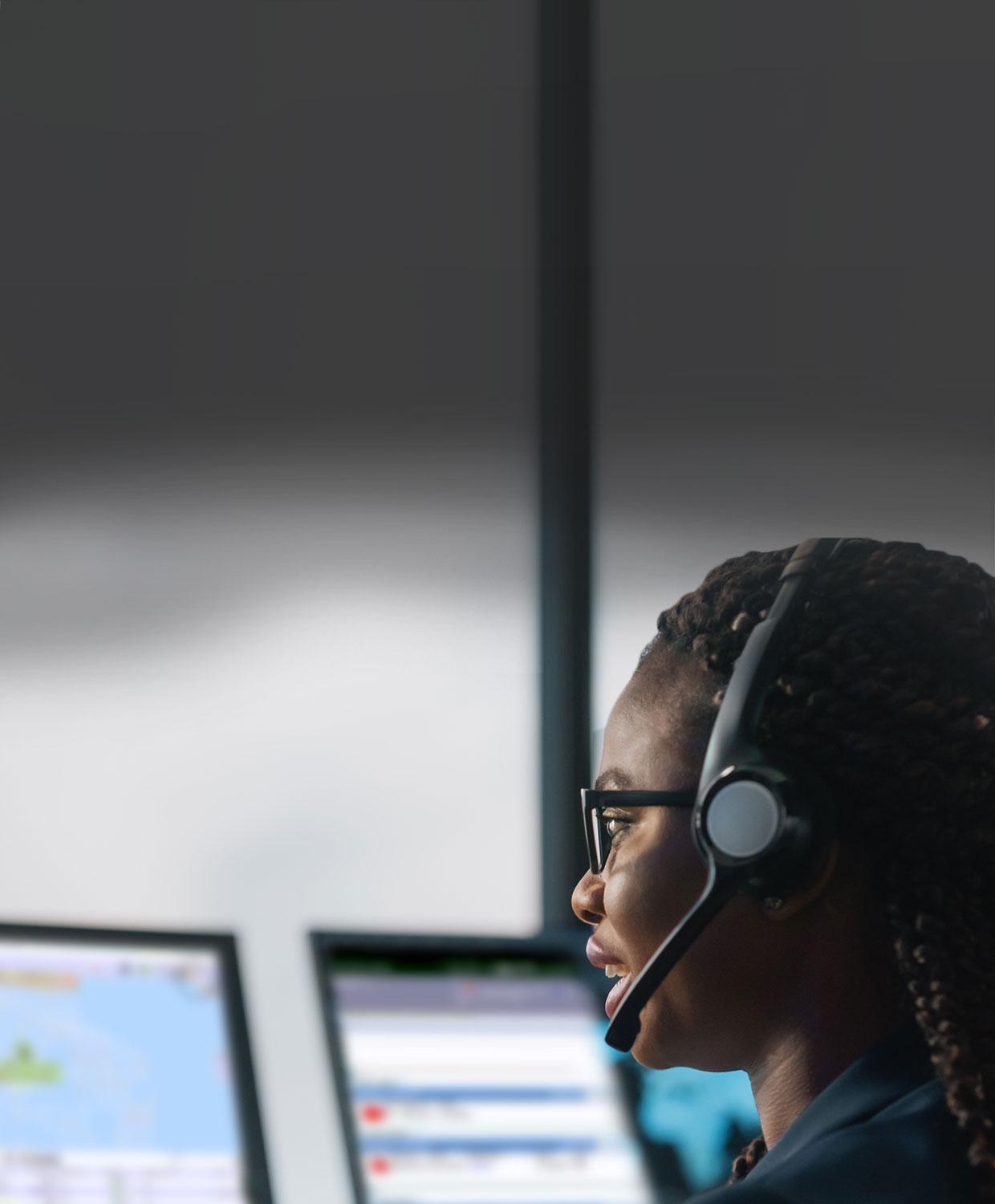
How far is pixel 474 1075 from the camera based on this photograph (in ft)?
4.89

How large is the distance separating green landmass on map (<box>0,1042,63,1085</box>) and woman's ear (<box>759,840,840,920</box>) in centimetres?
109

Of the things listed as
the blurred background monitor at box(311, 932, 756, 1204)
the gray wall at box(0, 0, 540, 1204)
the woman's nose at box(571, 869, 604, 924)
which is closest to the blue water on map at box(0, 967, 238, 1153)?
the blurred background monitor at box(311, 932, 756, 1204)

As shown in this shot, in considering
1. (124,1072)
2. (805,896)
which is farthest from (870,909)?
(124,1072)

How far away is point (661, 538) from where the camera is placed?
2078 mm

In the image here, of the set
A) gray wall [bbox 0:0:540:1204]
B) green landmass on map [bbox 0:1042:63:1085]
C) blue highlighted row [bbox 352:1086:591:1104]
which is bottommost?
blue highlighted row [bbox 352:1086:591:1104]

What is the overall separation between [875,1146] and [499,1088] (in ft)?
3.14

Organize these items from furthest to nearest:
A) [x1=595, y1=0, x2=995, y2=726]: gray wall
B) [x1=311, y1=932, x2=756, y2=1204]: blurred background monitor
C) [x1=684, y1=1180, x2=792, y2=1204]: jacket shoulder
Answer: [x1=595, y1=0, x2=995, y2=726]: gray wall
[x1=311, y1=932, x2=756, y2=1204]: blurred background monitor
[x1=684, y1=1180, x2=792, y2=1204]: jacket shoulder

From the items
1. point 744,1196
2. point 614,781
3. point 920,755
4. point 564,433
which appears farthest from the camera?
point 564,433

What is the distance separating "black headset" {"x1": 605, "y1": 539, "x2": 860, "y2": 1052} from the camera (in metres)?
0.64

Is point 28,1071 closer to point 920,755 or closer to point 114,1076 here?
point 114,1076

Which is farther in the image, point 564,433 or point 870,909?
point 564,433

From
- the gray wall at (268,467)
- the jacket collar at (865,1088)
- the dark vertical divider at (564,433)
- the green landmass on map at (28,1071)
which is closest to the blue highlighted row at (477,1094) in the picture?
the green landmass on map at (28,1071)

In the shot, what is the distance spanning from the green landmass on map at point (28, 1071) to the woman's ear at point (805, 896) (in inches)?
42.8

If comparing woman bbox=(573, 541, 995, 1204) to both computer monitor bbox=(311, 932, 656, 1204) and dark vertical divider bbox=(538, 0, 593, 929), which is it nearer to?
computer monitor bbox=(311, 932, 656, 1204)
